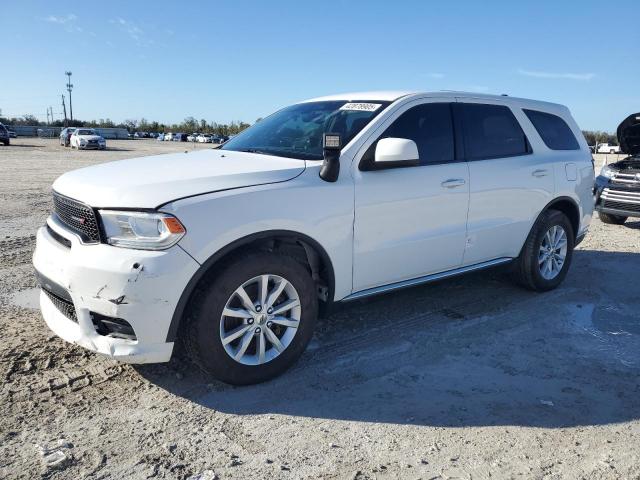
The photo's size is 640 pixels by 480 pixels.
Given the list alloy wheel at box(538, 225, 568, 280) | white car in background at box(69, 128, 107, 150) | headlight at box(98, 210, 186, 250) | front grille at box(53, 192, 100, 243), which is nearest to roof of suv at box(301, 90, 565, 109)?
alloy wheel at box(538, 225, 568, 280)

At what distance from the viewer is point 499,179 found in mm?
4641

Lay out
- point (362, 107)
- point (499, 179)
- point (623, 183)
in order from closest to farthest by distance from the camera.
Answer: point (362, 107)
point (499, 179)
point (623, 183)

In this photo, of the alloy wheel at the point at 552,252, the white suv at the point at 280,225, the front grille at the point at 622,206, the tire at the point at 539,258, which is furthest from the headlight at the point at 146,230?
the front grille at the point at 622,206

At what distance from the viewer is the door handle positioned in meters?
4.15

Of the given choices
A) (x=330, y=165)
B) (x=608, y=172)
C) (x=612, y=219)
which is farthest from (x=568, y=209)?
(x=612, y=219)

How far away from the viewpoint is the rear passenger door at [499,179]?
4.49 metres

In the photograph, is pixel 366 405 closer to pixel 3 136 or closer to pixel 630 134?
pixel 630 134

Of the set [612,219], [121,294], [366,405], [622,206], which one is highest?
[121,294]

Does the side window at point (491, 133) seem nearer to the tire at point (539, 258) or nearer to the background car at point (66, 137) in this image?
the tire at point (539, 258)

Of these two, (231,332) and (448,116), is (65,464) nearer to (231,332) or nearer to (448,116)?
(231,332)

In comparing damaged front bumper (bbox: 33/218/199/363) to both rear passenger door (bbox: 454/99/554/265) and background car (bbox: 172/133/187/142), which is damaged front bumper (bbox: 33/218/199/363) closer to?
rear passenger door (bbox: 454/99/554/265)

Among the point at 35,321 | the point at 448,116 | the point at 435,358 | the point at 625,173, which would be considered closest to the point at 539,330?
the point at 435,358

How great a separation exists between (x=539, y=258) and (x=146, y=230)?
3.93m

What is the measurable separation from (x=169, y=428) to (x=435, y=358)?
1890mm
